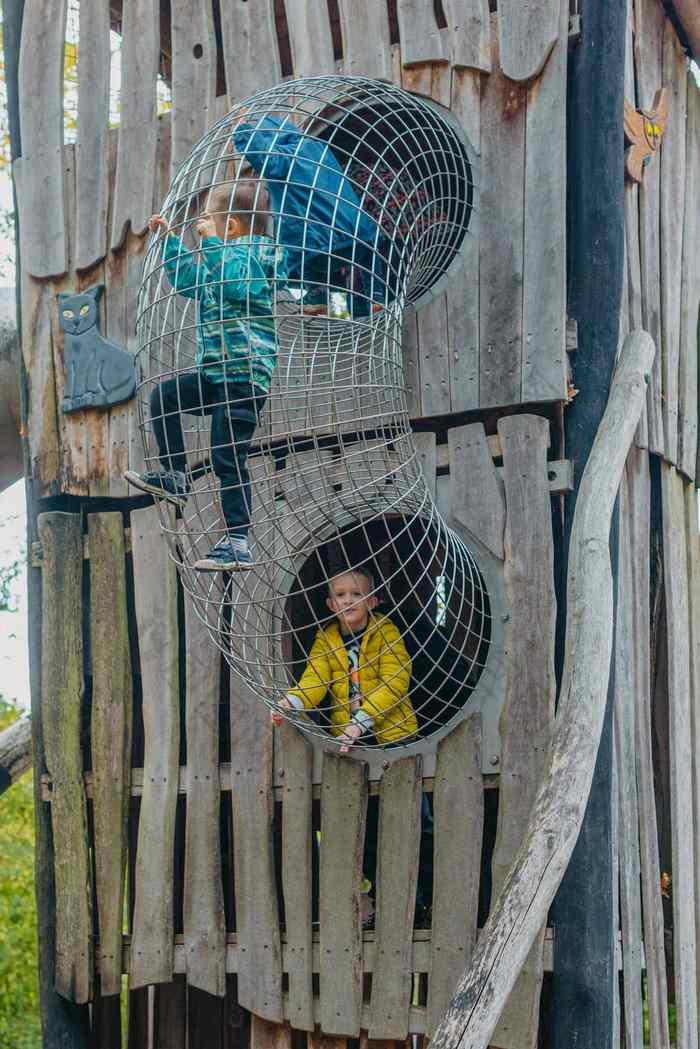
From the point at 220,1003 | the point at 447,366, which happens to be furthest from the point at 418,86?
the point at 220,1003

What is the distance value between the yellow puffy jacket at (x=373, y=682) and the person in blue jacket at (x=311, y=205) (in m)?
1.37

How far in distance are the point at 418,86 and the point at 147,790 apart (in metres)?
3.34

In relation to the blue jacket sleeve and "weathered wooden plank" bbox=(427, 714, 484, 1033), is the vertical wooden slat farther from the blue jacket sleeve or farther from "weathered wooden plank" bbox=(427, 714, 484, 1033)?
"weathered wooden plank" bbox=(427, 714, 484, 1033)

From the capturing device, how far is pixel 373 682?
603 cm

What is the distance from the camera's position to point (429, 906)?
6.22 m

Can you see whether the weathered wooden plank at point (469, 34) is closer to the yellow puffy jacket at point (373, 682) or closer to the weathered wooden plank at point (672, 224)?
the weathered wooden plank at point (672, 224)

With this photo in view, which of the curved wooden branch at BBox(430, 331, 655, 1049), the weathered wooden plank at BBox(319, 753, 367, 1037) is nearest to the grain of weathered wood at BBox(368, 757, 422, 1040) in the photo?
the weathered wooden plank at BBox(319, 753, 367, 1037)

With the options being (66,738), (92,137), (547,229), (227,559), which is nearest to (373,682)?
(227,559)

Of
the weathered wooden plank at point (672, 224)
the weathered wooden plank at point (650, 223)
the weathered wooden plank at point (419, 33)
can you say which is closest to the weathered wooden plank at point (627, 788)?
Answer: the weathered wooden plank at point (650, 223)

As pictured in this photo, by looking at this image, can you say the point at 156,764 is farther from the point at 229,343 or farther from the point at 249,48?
the point at 249,48

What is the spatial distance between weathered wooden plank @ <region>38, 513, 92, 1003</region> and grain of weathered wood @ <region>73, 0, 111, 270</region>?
139 centimetres

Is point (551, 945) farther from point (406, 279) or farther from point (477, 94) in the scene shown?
point (477, 94)

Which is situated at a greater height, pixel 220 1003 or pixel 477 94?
pixel 477 94

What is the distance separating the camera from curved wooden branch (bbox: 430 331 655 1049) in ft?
16.1
